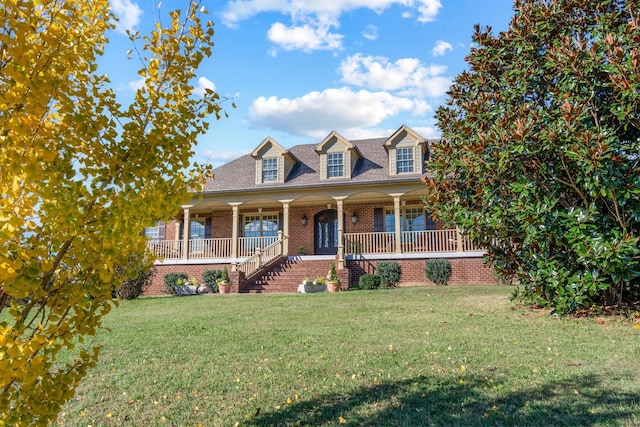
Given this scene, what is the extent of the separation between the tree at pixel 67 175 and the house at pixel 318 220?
540 inches

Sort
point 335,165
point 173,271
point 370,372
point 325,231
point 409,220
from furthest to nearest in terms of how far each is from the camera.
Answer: point 325,231, point 409,220, point 335,165, point 173,271, point 370,372

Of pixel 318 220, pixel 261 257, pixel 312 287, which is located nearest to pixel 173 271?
pixel 261 257

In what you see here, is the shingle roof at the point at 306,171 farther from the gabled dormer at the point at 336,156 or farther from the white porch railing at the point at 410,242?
the white porch railing at the point at 410,242

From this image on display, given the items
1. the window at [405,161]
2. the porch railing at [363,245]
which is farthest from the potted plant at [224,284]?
the window at [405,161]

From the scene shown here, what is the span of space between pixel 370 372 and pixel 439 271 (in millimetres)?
12162

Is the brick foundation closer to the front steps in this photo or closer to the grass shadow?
the front steps

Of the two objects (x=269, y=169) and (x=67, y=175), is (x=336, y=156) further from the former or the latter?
(x=67, y=175)

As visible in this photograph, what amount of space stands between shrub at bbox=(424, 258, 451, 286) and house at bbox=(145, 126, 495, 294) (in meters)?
0.45

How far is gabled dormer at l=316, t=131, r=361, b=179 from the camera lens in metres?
19.8

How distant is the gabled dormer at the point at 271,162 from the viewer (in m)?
20.6

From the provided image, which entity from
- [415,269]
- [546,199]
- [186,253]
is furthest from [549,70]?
[186,253]

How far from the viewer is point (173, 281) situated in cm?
1762

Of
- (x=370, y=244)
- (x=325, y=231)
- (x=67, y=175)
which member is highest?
(x=325, y=231)

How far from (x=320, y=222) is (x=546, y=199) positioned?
600 inches
